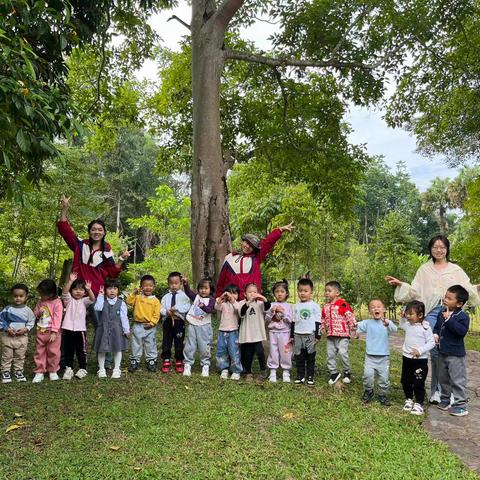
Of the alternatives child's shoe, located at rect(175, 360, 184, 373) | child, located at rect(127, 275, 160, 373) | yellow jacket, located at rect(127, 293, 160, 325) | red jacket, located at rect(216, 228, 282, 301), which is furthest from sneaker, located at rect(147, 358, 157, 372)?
red jacket, located at rect(216, 228, 282, 301)

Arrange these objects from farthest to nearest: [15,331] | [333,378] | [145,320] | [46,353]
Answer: [145,320] < [333,378] < [46,353] < [15,331]

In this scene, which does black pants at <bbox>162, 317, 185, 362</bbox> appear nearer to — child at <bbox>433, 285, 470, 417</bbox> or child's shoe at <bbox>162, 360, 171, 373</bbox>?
child's shoe at <bbox>162, 360, 171, 373</bbox>

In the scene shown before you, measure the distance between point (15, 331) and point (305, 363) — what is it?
348 cm

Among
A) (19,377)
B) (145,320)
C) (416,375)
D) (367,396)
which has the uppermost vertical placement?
(145,320)

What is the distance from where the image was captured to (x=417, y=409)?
201 inches

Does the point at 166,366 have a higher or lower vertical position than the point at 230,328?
lower

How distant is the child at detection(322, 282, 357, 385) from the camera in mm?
5848

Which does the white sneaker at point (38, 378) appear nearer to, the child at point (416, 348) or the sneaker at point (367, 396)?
the sneaker at point (367, 396)

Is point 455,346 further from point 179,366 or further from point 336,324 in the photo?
point 179,366

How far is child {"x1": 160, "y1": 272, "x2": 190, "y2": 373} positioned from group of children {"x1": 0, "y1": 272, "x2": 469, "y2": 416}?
0.5 inches

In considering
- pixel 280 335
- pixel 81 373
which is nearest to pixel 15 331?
pixel 81 373

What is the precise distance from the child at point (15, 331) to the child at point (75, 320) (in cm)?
43

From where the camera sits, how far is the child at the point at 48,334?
19.0 feet

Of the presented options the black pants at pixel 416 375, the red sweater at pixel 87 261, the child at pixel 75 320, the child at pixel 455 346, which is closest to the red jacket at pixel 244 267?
the red sweater at pixel 87 261
